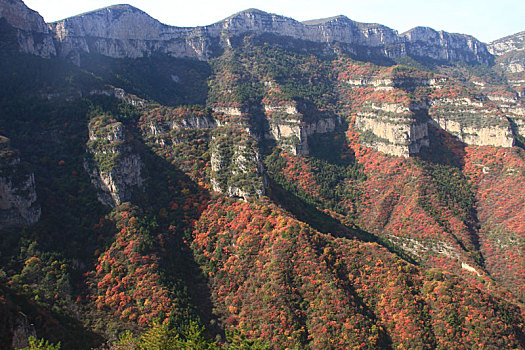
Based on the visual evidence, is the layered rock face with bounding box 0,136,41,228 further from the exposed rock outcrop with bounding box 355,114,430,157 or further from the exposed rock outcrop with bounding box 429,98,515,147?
the exposed rock outcrop with bounding box 429,98,515,147

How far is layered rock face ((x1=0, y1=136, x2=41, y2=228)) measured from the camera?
65.2 metres

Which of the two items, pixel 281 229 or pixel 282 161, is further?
pixel 282 161

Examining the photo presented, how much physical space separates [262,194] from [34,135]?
53643 millimetres

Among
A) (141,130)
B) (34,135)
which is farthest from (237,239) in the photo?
(34,135)

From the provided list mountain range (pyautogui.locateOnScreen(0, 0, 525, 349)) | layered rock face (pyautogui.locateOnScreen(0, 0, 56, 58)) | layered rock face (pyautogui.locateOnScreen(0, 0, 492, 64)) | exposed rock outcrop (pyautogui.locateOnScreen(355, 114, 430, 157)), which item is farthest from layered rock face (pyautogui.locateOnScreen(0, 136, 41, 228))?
exposed rock outcrop (pyautogui.locateOnScreen(355, 114, 430, 157))

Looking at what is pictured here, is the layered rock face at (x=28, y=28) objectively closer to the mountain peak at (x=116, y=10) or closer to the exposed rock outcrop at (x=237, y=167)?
the mountain peak at (x=116, y=10)

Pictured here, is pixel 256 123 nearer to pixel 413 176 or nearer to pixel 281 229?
pixel 413 176

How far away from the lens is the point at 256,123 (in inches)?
5305

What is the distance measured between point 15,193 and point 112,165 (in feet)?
60.2

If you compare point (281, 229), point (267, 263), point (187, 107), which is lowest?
point (267, 263)

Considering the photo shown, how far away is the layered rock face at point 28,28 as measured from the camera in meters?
113

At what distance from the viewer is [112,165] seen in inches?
3113

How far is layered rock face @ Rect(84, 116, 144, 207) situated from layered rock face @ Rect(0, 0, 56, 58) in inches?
1994

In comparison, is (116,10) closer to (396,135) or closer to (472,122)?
(396,135)
